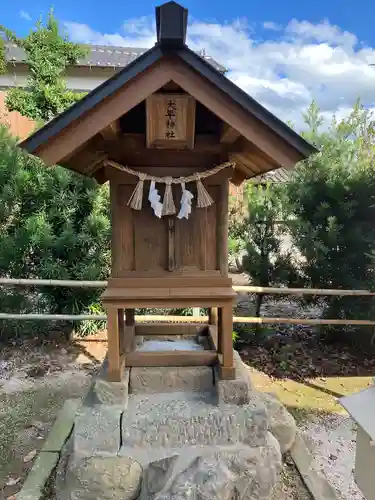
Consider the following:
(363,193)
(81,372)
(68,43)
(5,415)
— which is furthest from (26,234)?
(68,43)

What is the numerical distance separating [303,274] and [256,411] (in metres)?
3.70

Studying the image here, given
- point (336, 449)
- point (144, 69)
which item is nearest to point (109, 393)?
point (144, 69)

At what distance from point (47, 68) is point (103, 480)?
1020 centimetres

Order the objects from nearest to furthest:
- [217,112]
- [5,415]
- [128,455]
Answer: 1. [217,112]
2. [128,455]
3. [5,415]

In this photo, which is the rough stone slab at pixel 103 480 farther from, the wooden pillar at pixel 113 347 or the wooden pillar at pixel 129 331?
the wooden pillar at pixel 129 331

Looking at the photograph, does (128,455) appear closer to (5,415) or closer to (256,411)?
(256,411)

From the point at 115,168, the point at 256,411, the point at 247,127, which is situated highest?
the point at 247,127

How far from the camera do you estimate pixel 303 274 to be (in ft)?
20.5

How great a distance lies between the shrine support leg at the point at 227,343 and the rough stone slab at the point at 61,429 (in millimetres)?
1680

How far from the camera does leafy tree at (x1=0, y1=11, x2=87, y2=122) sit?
9672mm

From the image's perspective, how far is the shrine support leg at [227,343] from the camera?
3.04 meters

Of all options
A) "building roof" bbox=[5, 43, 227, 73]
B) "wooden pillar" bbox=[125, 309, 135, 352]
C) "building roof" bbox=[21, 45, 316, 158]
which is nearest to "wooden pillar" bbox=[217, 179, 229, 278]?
"building roof" bbox=[21, 45, 316, 158]

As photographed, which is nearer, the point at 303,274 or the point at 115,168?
the point at 115,168

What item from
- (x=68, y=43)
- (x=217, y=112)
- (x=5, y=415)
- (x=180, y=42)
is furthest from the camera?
(x=68, y=43)
